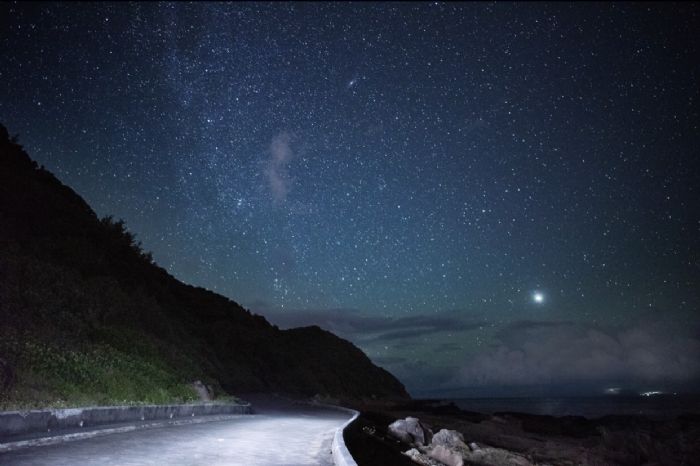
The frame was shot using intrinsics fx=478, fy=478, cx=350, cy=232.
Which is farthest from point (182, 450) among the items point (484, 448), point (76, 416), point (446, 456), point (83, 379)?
point (484, 448)

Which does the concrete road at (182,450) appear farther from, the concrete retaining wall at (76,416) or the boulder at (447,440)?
the boulder at (447,440)

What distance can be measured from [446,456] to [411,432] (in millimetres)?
3808

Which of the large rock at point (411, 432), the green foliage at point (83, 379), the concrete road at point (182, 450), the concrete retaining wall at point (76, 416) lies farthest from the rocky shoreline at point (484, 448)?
the green foliage at point (83, 379)

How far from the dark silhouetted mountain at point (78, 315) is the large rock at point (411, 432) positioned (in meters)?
8.81

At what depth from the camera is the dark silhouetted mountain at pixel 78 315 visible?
1381cm

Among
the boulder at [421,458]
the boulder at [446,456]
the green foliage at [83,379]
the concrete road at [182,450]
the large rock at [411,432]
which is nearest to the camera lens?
the concrete road at [182,450]

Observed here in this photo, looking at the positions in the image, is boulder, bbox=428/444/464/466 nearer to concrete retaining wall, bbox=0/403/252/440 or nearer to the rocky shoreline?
the rocky shoreline

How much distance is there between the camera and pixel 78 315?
2205 cm

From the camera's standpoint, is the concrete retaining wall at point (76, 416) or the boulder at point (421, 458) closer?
the concrete retaining wall at point (76, 416)

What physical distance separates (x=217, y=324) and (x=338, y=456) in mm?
67813

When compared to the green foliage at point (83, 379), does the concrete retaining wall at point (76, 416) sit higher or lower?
lower

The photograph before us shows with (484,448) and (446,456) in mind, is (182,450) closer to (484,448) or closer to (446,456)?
(446,456)

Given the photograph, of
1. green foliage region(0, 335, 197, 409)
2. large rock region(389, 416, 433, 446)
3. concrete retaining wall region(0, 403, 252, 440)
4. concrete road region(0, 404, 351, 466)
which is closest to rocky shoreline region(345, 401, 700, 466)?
large rock region(389, 416, 433, 446)

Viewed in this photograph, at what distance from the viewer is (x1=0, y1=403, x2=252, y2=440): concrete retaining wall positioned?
8.31 meters
